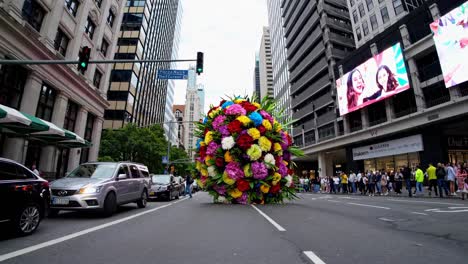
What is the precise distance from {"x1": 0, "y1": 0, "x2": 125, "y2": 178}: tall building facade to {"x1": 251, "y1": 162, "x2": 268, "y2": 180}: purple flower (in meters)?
13.0

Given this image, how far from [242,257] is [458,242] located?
384 centimetres

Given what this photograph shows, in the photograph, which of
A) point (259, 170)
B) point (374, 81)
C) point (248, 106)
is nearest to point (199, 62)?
point (248, 106)

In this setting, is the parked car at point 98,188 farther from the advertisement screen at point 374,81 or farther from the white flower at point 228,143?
the advertisement screen at point 374,81

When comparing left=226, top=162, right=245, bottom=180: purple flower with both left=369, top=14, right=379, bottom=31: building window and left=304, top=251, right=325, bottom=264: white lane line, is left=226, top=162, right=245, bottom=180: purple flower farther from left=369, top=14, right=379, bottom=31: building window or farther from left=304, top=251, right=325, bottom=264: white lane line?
left=369, top=14, right=379, bottom=31: building window

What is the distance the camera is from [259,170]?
1003cm

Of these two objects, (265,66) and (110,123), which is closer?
(110,123)

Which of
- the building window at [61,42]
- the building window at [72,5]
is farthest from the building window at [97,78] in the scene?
the building window at [72,5]

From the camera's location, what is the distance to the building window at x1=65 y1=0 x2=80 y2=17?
20352 mm

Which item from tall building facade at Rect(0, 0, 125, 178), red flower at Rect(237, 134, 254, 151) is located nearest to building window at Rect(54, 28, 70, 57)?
tall building facade at Rect(0, 0, 125, 178)

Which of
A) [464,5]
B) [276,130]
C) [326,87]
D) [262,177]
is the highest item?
[326,87]

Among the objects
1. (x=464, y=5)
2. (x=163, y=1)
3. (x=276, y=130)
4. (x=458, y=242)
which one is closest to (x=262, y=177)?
(x=276, y=130)

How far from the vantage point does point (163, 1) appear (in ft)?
226

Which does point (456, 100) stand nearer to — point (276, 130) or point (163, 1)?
point (276, 130)

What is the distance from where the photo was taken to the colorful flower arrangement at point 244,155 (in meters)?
10.2
